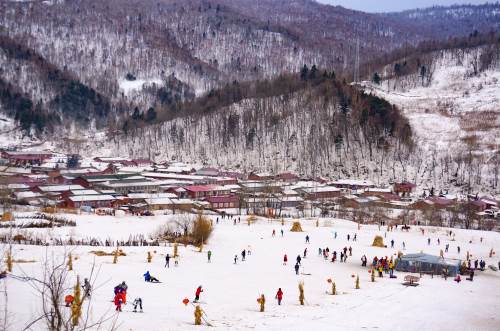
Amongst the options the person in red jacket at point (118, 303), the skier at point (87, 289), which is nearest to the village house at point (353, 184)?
the person in red jacket at point (118, 303)

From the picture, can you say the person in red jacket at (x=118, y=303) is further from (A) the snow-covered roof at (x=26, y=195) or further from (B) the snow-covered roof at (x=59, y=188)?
(B) the snow-covered roof at (x=59, y=188)

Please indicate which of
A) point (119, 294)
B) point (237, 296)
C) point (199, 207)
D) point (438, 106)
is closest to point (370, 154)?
point (438, 106)

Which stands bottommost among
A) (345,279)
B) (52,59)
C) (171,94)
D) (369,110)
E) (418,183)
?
(345,279)

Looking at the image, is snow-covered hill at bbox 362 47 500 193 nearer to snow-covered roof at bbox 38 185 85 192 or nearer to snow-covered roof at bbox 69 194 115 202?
snow-covered roof at bbox 69 194 115 202

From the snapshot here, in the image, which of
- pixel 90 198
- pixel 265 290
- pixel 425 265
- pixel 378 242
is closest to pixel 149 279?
pixel 265 290

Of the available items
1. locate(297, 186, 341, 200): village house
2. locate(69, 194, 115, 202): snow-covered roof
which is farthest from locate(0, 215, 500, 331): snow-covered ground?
locate(297, 186, 341, 200): village house

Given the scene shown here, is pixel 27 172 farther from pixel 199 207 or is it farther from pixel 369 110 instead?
pixel 369 110

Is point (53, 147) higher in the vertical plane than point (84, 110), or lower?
lower
